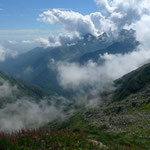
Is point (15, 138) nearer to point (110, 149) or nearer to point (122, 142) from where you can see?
point (110, 149)

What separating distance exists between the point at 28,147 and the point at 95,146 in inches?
174

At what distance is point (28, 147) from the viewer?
10906 mm

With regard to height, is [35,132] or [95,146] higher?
[35,132]

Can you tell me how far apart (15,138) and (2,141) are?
92 cm

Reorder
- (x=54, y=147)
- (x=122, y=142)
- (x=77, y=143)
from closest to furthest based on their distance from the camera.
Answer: (x=54, y=147)
(x=77, y=143)
(x=122, y=142)

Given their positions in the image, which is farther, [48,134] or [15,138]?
[48,134]

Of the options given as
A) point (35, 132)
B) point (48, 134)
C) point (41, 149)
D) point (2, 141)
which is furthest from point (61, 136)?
point (2, 141)

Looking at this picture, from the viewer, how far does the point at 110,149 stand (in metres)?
12.5

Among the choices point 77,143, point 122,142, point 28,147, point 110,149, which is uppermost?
point 28,147

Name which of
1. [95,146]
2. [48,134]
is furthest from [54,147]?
[95,146]

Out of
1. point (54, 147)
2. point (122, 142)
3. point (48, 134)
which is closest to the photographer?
point (54, 147)

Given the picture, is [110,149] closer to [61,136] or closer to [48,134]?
[61,136]

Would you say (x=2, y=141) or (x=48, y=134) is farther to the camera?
(x=48, y=134)

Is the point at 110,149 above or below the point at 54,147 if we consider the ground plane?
below
